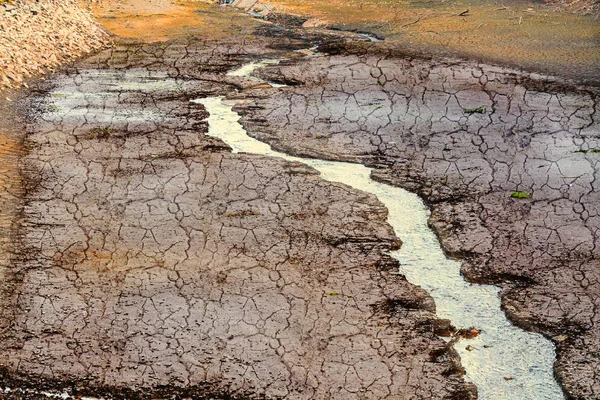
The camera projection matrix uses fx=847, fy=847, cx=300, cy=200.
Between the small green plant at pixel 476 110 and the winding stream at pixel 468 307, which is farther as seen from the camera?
the small green plant at pixel 476 110

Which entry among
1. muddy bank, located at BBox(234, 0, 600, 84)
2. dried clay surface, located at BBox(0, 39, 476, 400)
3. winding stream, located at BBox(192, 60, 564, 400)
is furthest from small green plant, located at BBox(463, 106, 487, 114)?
dried clay surface, located at BBox(0, 39, 476, 400)

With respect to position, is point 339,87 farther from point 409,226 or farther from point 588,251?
point 588,251

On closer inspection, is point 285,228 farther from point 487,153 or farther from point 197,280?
point 487,153

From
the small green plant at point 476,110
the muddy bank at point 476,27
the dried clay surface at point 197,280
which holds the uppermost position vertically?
the muddy bank at point 476,27

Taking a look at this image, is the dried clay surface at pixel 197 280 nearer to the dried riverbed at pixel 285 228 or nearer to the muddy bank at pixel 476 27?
the dried riverbed at pixel 285 228

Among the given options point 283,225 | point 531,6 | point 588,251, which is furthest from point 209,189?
point 531,6

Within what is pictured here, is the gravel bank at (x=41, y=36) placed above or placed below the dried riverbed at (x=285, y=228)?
above

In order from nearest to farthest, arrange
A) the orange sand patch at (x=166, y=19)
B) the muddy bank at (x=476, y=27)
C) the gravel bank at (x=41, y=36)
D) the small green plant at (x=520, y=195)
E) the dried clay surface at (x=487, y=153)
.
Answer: the dried clay surface at (x=487, y=153) < the small green plant at (x=520, y=195) < the gravel bank at (x=41, y=36) < the muddy bank at (x=476, y=27) < the orange sand patch at (x=166, y=19)

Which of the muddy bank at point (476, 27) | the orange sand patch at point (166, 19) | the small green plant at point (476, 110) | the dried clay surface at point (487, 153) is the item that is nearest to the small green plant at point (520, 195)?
the dried clay surface at point (487, 153)
